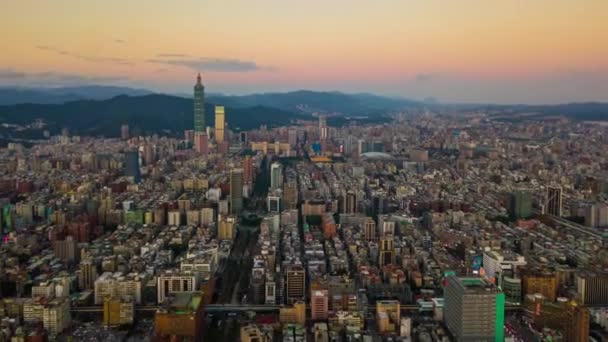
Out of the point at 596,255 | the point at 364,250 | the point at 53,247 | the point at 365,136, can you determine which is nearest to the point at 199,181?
the point at 53,247

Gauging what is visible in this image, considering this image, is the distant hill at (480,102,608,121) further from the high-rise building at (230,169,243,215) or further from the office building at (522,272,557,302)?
the office building at (522,272,557,302)

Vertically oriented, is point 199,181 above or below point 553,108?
below

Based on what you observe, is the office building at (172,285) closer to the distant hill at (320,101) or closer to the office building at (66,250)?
the office building at (66,250)

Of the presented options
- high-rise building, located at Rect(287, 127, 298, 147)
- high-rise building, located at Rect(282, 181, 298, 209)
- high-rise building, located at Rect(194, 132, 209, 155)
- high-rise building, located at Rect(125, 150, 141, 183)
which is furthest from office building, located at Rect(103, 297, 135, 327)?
high-rise building, located at Rect(287, 127, 298, 147)

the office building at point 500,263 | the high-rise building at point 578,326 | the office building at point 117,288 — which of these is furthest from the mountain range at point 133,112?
the office building at point 117,288

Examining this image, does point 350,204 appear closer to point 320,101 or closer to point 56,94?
point 56,94

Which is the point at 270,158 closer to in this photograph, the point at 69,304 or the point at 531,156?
the point at 531,156

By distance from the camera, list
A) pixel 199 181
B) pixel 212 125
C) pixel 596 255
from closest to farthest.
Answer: pixel 596 255 < pixel 199 181 < pixel 212 125

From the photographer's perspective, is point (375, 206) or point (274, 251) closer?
point (274, 251)
